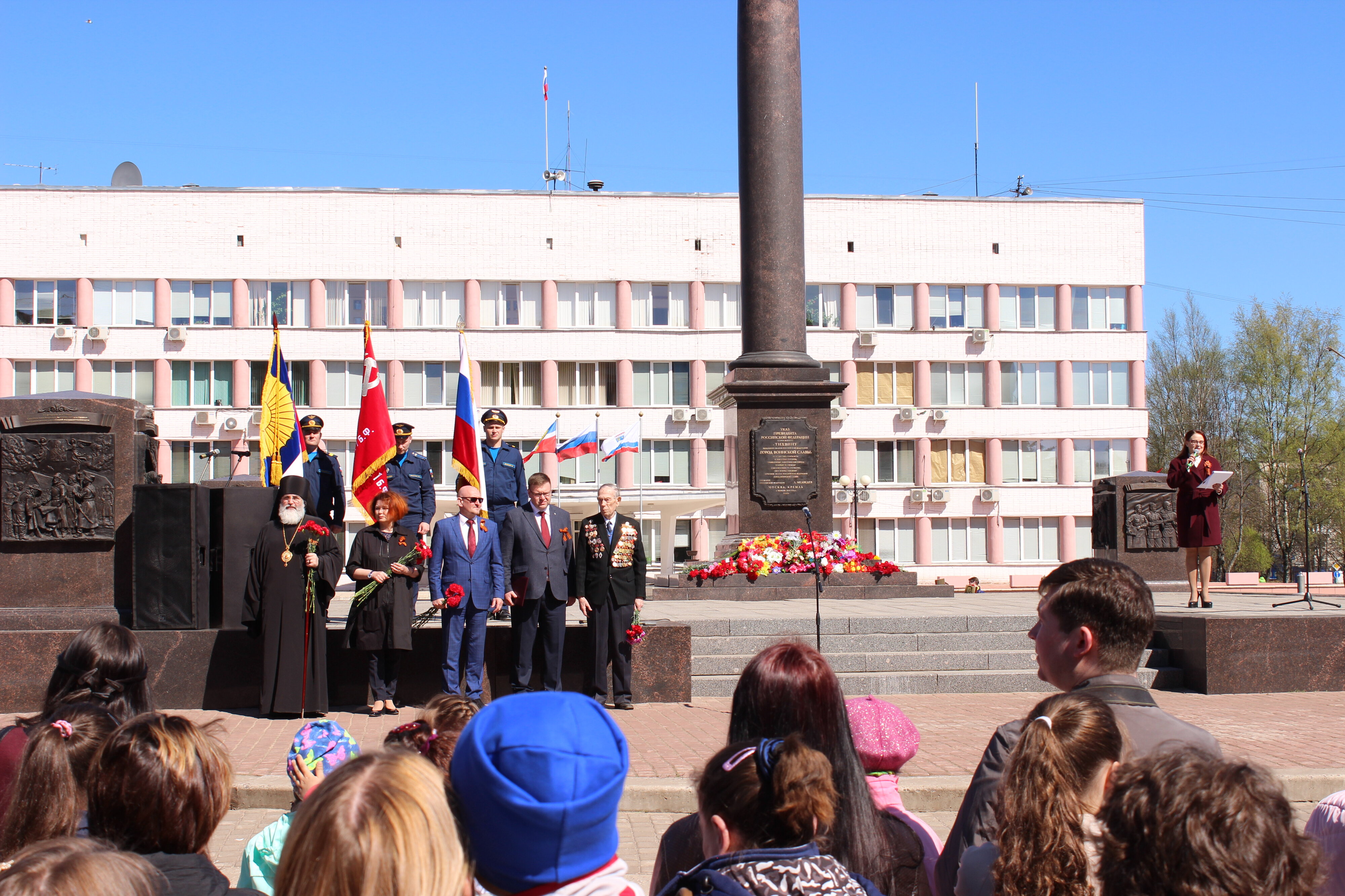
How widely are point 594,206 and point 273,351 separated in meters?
36.7

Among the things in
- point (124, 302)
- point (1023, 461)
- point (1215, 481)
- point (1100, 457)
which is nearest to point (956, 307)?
point (1023, 461)

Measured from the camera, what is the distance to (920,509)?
52156mm

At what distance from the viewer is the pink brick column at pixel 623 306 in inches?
1992

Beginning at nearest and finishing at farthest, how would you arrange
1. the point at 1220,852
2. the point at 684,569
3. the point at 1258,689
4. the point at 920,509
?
the point at 1220,852 → the point at 1258,689 → the point at 684,569 → the point at 920,509

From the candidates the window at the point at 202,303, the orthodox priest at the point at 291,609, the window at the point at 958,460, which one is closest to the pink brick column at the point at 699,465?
the window at the point at 958,460

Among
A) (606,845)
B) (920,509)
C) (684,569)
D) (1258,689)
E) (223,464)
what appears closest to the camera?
(606,845)

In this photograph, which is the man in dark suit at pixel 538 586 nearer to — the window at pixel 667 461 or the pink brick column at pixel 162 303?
the window at pixel 667 461

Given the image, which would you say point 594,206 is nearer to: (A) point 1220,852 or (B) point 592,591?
(B) point 592,591

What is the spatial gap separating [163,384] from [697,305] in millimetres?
21712

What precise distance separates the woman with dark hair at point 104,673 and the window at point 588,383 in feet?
151

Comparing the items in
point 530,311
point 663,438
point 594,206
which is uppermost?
point 594,206

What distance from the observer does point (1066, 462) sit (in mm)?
52938

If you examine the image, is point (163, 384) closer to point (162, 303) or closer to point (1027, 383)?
point (162, 303)

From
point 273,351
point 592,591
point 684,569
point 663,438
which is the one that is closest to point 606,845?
point 592,591
